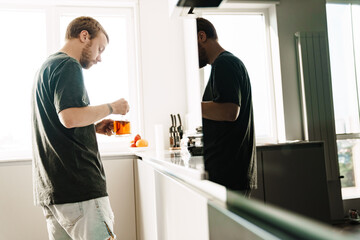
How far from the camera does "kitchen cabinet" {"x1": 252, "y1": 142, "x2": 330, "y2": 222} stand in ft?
1.12

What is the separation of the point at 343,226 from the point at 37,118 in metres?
1.57

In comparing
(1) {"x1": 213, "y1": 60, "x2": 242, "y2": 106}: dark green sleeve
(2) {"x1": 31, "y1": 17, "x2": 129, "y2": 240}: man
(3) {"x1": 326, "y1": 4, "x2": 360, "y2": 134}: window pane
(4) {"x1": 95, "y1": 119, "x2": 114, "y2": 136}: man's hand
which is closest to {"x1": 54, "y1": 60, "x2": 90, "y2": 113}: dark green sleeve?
(2) {"x1": 31, "y1": 17, "x2": 129, "y2": 240}: man

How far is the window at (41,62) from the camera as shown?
10.2 feet

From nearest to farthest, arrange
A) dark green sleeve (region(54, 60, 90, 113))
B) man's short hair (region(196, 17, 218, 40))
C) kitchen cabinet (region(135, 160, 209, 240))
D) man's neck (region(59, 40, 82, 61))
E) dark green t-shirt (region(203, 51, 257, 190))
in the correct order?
dark green t-shirt (region(203, 51, 257, 190)) → man's short hair (region(196, 17, 218, 40)) → kitchen cabinet (region(135, 160, 209, 240)) → dark green sleeve (region(54, 60, 90, 113)) → man's neck (region(59, 40, 82, 61))

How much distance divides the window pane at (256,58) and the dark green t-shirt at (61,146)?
109 cm

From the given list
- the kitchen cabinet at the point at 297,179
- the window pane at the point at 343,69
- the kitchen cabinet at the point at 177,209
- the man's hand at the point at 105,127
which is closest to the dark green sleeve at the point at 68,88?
the kitchen cabinet at the point at 177,209

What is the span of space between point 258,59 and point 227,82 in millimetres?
224

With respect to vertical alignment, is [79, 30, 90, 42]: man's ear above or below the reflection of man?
above

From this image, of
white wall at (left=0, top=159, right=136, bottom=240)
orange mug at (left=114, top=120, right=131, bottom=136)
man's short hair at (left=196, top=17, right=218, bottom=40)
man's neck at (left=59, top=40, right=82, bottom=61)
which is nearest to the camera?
man's short hair at (left=196, top=17, right=218, bottom=40)

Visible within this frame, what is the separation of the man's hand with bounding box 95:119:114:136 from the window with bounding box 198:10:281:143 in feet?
5.63

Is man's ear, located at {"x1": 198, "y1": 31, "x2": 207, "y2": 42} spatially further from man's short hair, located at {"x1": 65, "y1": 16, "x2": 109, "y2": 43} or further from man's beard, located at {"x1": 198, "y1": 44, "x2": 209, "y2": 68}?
man's short hair, located at {"x1": 65, "y1": 16, "x2": 109, "y2": 43}

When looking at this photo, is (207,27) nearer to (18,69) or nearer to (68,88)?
(68,88)

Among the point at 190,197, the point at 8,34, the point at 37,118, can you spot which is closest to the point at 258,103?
the point at 190,197

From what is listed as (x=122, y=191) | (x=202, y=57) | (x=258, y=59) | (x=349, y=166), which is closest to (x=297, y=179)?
(x=349, y=166)
